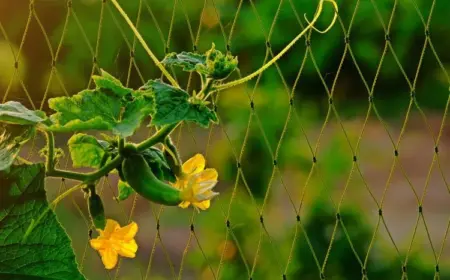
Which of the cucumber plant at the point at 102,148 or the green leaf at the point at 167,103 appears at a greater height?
the green leaf at the point at 167,103

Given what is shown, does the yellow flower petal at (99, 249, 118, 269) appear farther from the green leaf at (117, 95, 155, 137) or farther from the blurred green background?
the blurred green background

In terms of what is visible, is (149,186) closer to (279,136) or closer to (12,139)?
(12,139)

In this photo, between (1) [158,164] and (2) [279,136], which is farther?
(2) [279,136]

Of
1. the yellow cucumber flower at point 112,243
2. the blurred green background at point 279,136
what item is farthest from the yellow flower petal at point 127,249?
the blurred green background at point 279,136

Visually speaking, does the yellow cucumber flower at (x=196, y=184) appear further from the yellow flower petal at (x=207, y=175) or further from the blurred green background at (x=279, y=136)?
the blurred green background at (x=279, y=136)

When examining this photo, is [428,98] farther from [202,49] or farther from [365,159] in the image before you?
[202,49]

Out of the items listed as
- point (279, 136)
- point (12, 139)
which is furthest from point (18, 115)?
point (279, 136)

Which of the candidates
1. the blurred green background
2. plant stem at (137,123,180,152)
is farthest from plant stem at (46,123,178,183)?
the blurred green background
